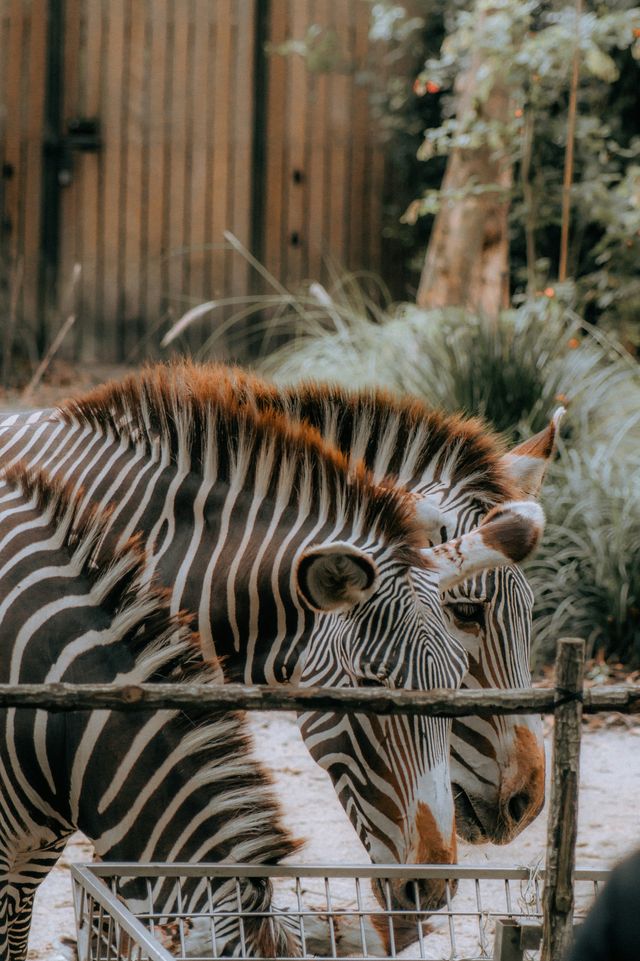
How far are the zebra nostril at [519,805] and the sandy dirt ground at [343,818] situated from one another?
1.79ft

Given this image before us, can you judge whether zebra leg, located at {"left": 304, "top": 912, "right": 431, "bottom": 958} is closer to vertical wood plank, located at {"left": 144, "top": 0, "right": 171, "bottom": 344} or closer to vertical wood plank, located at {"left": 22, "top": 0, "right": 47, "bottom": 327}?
vertical wood plank, located at {"left": 144, "top": 0, "right": 171, "bottom": 344}

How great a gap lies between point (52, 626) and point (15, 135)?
957 centimetres

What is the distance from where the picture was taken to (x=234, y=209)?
11.6 metres

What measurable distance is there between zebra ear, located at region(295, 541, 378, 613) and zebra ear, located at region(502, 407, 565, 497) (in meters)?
1.43

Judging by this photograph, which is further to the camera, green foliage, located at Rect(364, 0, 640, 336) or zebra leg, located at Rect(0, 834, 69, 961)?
green foliage, located at Rect(364, 0, 640, 336)

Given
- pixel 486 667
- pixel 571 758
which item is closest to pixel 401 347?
pixel 486 667

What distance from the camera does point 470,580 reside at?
380cm

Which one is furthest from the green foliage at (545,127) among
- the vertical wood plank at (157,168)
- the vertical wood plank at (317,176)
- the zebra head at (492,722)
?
the zebra head at (492,722)

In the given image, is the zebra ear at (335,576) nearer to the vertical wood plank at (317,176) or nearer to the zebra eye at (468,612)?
the zebra eye at (468,612)

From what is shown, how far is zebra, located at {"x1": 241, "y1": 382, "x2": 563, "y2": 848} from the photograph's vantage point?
3.68 metres

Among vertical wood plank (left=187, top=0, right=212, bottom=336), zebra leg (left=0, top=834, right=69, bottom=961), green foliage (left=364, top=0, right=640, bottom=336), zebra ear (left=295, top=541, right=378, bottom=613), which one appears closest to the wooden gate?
vertical wood plank (left=187, top=0, right=212, bottom=336)

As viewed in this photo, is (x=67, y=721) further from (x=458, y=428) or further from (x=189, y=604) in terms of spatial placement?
(x=458, y=428)

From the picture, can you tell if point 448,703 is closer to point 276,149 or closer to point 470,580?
point 470,580

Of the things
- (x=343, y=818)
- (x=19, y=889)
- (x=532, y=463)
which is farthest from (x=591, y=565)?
(x=19, y=889)
